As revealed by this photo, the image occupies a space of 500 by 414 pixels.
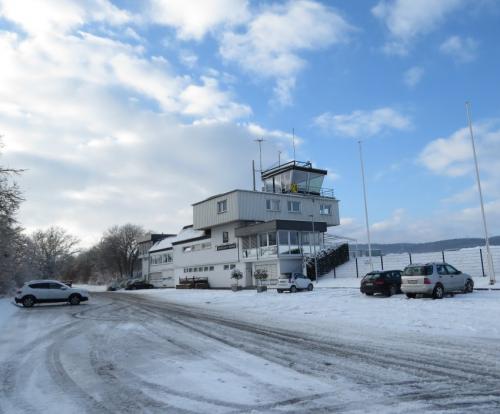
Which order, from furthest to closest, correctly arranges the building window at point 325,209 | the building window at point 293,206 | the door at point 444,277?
the building window at point 325,209 → the building window at point 293,206 → the door at point 444,277

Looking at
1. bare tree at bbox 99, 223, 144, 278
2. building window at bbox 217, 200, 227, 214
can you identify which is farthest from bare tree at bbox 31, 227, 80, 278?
building window at bbox 217, 200, 227, 214

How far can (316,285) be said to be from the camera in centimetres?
3519

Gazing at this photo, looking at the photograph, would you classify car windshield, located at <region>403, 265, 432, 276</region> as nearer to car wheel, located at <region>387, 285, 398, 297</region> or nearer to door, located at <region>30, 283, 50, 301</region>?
car wheel, located at <region>387, 285, 398, 297</region>

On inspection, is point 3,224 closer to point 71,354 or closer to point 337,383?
point 71,354

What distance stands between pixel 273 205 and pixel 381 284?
879 inches

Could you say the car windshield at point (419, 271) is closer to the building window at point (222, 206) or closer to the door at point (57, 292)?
the door at point (57, 292)

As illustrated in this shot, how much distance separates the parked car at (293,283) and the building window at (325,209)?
1785cm

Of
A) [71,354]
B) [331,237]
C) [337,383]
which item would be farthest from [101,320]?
[331,237]

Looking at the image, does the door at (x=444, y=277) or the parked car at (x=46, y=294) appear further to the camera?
the parked car at (x=46, y=294)

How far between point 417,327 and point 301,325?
344cm

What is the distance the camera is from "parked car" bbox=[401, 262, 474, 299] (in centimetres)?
2034

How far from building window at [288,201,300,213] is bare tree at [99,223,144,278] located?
171 feet

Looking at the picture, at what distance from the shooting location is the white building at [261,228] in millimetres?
39125

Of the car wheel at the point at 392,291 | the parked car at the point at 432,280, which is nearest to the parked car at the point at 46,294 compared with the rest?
the car wheel at the point at 392,291
